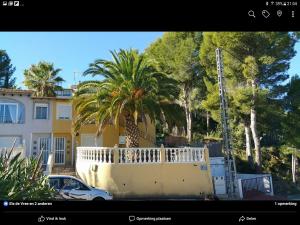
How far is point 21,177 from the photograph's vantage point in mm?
2504

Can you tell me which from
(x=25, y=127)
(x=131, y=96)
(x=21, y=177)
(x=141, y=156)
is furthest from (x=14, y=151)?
(x=131, y=96)

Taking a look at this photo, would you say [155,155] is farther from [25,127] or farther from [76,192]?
[76,192]

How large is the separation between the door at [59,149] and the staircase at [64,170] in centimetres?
7

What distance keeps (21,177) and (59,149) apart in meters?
1.12

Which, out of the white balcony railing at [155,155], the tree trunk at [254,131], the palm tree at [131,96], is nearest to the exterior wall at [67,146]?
the white balcony railing at [155,155]

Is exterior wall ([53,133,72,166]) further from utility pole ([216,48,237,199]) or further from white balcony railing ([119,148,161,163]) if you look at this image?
utility pole ([216,48,237,199])

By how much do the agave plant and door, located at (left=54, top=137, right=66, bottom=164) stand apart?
328 millimetres

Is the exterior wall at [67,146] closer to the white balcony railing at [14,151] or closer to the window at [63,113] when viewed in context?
the window at [63,113]

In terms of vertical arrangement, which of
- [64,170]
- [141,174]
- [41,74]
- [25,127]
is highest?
[41,74]

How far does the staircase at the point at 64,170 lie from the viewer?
318 cm

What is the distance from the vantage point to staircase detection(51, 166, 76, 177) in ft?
10.4
